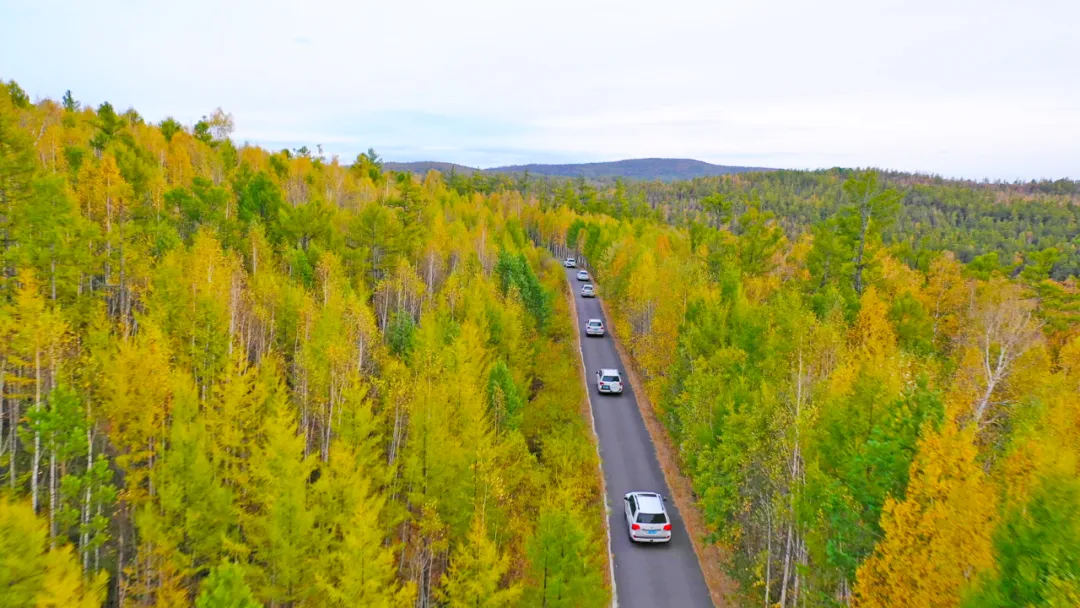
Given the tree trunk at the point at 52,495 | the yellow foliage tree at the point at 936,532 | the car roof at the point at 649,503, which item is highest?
the yellow foliage tree at the point at 936,532

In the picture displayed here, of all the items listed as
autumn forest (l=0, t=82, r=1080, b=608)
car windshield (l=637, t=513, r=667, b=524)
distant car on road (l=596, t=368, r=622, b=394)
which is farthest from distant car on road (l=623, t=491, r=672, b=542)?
distant car on road (l=596, t=368, r=622, b=394)

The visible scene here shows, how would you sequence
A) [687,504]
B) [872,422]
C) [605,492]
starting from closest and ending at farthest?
[872,422]
[687,504]
[605,492]

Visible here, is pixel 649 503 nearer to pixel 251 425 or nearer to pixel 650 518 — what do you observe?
pixel 650 518

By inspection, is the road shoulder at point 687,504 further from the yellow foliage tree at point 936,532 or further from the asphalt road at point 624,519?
the yellow foliage tree at point 936,532

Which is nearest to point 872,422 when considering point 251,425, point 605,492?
point 605,492

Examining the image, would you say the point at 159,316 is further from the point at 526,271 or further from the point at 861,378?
the point at 526,271

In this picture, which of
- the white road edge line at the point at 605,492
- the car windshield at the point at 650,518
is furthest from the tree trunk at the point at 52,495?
the car windshield at the point at 650,518

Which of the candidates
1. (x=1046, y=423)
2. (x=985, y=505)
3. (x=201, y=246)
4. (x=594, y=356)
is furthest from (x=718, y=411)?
(x=201, y=246)
